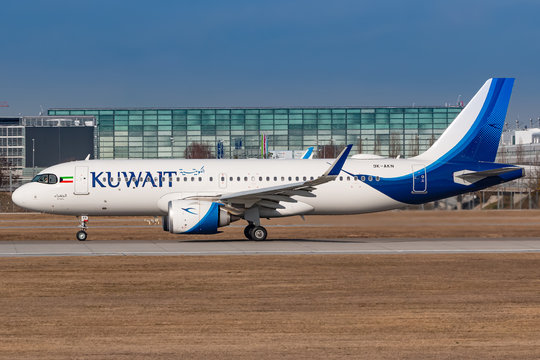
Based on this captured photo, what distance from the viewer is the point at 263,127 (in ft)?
463

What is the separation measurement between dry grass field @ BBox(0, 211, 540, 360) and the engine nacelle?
4.80m

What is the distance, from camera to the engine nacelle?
33.4 metres

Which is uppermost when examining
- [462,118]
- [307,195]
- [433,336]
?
[462,118]

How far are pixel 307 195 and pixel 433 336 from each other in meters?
20.7

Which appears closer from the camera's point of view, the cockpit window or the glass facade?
the cockpit window

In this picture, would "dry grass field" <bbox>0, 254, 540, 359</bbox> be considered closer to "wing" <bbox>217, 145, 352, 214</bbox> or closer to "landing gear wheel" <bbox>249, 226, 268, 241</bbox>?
"wing" <bbox>217, 145, 352, 214</bbox>

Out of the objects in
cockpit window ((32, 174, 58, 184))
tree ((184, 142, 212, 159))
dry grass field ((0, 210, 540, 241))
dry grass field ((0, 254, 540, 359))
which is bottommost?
dry grass field ((0, 254, 540, 359))

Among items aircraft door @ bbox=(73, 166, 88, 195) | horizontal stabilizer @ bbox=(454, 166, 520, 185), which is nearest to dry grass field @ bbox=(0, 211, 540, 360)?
horizontal stabilizer @ bbox=(454, 166, 520, 185)

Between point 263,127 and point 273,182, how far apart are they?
104157mm

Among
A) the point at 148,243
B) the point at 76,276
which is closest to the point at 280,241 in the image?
the point at 148,243

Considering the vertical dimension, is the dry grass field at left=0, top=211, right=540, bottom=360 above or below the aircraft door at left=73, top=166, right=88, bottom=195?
below

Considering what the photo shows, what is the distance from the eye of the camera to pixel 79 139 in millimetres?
138125

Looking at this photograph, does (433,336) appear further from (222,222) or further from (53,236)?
(53,236)

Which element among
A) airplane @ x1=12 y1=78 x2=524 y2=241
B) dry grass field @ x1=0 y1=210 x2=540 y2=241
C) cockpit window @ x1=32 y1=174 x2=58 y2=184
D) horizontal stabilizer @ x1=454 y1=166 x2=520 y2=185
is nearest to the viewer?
airplane @ x1=12 y1=78 x2=524 y2=241
